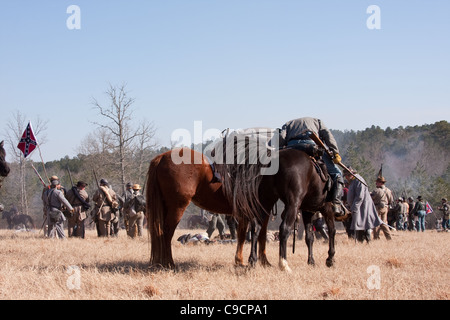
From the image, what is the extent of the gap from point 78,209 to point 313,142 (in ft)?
34.3

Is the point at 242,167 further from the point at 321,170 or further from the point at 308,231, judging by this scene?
the point at 308,231

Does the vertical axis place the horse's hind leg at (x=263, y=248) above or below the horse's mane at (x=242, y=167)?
below

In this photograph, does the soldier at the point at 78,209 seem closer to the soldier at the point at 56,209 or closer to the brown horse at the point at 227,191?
the soldier at the point at 56,209

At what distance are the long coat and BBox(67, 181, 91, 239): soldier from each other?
8.73 m

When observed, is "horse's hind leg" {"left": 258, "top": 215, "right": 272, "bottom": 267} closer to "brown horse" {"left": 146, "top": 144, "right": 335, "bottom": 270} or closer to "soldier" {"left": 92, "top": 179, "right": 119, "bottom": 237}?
"brown horse" {"left": 146, "top": 144, "right": 335, "bottom": 270}

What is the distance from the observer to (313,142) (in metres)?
7.88

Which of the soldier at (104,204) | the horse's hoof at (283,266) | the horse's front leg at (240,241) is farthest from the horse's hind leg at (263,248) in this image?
the soldier at (104,204)

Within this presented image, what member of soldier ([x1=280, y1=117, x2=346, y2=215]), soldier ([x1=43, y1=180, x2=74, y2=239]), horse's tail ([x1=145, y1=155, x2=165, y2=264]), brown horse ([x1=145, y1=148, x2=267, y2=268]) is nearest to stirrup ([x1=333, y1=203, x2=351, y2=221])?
soldier ([x1=280, y1=117, x2=346, y2=215])

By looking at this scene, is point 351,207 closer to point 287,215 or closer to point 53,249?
point 287,215

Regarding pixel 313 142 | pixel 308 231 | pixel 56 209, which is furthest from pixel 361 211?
pixel 56 209

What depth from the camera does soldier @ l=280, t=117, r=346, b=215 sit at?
791cm

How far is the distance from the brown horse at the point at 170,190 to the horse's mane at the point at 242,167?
25 centimetres

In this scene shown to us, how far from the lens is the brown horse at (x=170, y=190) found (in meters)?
7.36
